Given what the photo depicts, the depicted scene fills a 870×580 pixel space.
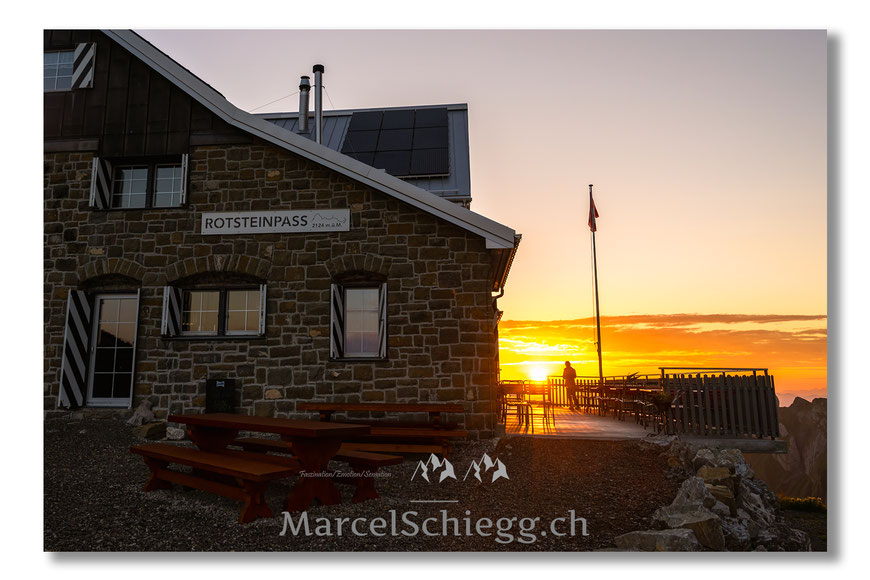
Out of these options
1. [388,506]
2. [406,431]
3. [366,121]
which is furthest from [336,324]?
[366,121]

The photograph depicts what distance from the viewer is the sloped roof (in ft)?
27.0

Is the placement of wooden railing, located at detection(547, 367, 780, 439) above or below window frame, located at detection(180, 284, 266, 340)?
below

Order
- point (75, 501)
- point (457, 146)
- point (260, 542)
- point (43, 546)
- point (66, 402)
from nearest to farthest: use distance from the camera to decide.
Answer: point (260, 542) < point (43, 546) < point (75, 501) < point (66, 402) < point (457, 146)

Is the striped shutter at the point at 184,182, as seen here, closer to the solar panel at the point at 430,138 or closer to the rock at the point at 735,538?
the solar panel at the point at 430,138

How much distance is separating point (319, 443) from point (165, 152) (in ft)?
18.9

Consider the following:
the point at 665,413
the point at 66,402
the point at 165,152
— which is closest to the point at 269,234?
the point at 165,152

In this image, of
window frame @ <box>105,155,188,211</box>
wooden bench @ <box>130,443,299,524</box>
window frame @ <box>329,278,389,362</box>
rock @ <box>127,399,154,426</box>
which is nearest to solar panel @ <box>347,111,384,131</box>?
window frame @ <box>105,155,188,211</box>

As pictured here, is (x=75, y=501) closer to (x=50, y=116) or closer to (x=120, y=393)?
(x=120, y=393)

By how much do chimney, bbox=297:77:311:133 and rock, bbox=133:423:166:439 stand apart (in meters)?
6.79

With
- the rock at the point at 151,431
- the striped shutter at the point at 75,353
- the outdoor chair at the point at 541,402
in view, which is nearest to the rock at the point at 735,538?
the outdoor chair at the point at 541,402

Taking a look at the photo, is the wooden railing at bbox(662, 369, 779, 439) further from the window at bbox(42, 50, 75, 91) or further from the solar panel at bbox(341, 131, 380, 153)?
the window at bbox(42, 50, 75, 91)

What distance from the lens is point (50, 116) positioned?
29.7 feet

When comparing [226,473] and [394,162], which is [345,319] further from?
[394,162]

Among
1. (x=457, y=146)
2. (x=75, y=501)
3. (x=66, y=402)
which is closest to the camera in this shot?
(x=75, y=501)
